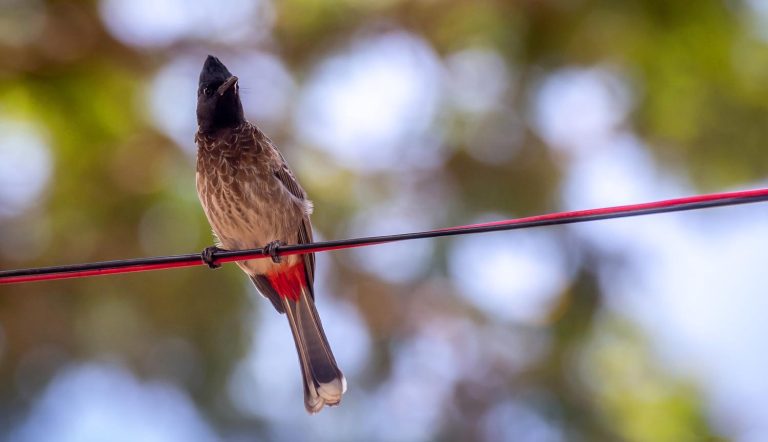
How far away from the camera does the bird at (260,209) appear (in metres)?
4.68

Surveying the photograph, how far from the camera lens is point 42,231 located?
685 cm

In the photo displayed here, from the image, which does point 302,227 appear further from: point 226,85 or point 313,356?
point 226,85

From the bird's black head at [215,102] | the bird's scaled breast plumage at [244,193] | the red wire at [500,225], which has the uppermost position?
the bird's black head at [215,102]

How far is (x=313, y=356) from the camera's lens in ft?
16.0

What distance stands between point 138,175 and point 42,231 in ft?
2.35

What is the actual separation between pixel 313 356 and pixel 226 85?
1.30 meters

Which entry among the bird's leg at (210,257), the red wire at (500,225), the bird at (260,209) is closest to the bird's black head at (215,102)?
the bird at (260,209)

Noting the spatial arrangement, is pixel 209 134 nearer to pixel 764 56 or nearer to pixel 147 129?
pixel 147 129

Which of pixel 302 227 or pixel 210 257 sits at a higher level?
pixel 302 227

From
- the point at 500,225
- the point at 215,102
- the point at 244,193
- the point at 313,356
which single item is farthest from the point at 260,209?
the point at 500,225

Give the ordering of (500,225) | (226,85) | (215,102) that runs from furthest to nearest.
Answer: (215,102) < (226,85) < (500,225)

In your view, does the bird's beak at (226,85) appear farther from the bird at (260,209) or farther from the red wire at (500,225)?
the red wire at (500,225)

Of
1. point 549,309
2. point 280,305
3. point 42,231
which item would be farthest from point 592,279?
point 42,231

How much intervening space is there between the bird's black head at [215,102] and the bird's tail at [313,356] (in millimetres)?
864
